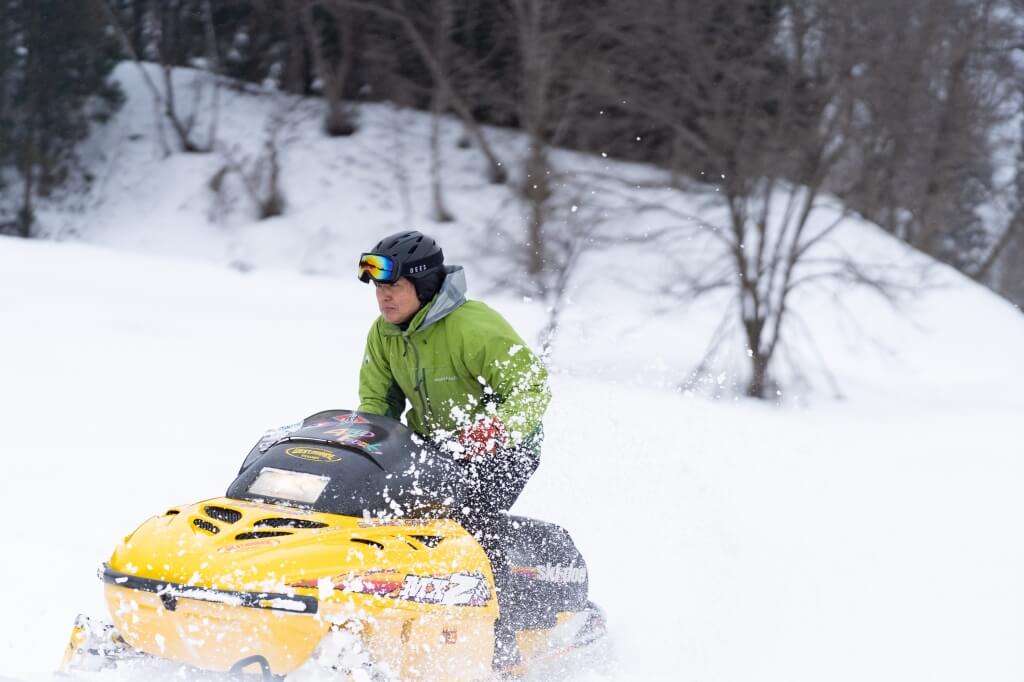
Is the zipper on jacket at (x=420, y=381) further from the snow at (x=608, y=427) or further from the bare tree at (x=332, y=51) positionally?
the bare tree at (x=332, y=51)

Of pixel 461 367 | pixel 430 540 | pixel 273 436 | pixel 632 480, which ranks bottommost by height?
pixel 632 480

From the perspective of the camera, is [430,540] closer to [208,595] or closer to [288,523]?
[288,523]

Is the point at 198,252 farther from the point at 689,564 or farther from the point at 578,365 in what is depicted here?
the point at 689,564

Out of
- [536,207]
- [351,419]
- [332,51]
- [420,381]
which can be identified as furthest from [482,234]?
[351,419]

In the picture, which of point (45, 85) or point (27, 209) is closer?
point (45, 85)

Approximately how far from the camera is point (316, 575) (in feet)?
11.6

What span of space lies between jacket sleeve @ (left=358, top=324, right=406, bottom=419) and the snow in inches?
53.3

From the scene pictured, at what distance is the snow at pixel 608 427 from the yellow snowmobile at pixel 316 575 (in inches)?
36.5

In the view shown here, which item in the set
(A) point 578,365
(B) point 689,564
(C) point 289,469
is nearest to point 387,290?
(C) point 289,469

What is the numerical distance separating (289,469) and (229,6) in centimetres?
2004

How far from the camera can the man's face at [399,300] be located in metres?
4.46

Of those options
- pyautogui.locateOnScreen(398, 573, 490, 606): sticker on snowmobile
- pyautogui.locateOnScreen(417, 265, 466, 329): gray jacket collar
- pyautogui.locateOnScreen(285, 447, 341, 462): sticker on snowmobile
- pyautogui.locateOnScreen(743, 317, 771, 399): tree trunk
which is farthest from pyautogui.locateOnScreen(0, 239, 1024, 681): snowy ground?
pyautogui.locateOnScreen(417, 265, 466, 329): gray jacket collar

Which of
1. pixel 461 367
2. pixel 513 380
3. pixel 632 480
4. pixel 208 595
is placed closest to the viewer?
pixel 208 595

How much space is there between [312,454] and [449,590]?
0.69 meters
